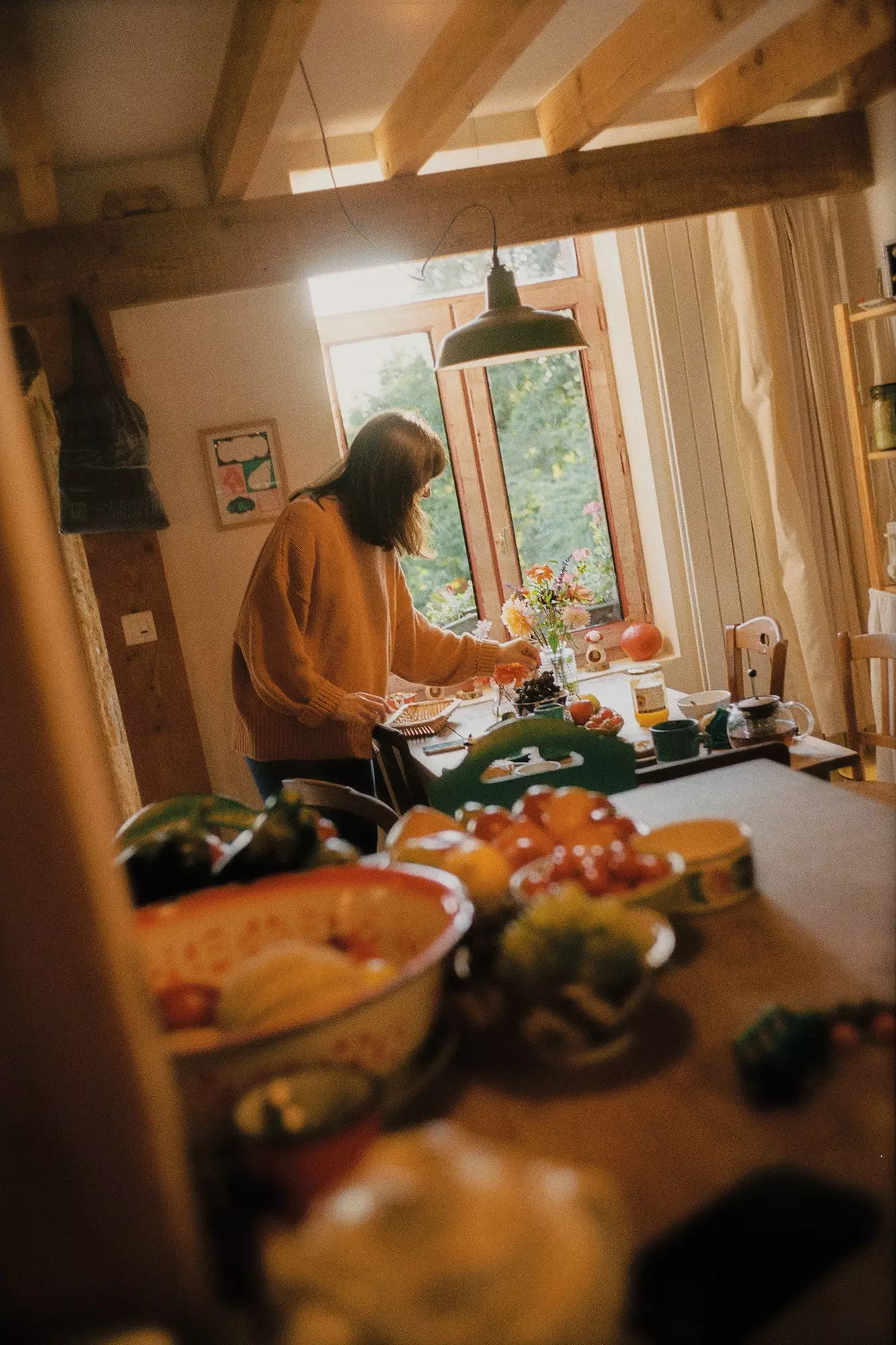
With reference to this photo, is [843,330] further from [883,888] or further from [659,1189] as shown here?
[659,1189]

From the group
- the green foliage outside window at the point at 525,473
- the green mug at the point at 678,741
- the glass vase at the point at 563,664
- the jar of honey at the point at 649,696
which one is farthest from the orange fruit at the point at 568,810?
the green foliage outside window at the point at 525,473

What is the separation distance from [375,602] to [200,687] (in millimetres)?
1076

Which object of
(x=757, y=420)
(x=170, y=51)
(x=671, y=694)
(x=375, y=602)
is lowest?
(x=671, y=694)

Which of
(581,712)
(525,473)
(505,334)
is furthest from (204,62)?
(525,473)

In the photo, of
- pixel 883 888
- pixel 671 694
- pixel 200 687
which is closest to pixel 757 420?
pixel 671 694

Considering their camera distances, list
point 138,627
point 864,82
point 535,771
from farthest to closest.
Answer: point 864,82
point 138,627
point 535,771

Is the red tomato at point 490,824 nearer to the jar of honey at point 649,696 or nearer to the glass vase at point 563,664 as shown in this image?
the jar of honey at point 649,696

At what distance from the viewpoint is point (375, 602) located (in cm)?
311

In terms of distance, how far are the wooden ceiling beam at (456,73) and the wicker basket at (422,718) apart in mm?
1681

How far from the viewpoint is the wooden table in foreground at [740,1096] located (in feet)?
2.28

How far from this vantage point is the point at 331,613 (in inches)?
118

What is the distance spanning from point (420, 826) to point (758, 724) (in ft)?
4.40

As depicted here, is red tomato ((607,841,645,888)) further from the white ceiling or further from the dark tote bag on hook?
the dark tote bag on hook

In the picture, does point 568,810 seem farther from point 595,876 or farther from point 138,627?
point 138,627
